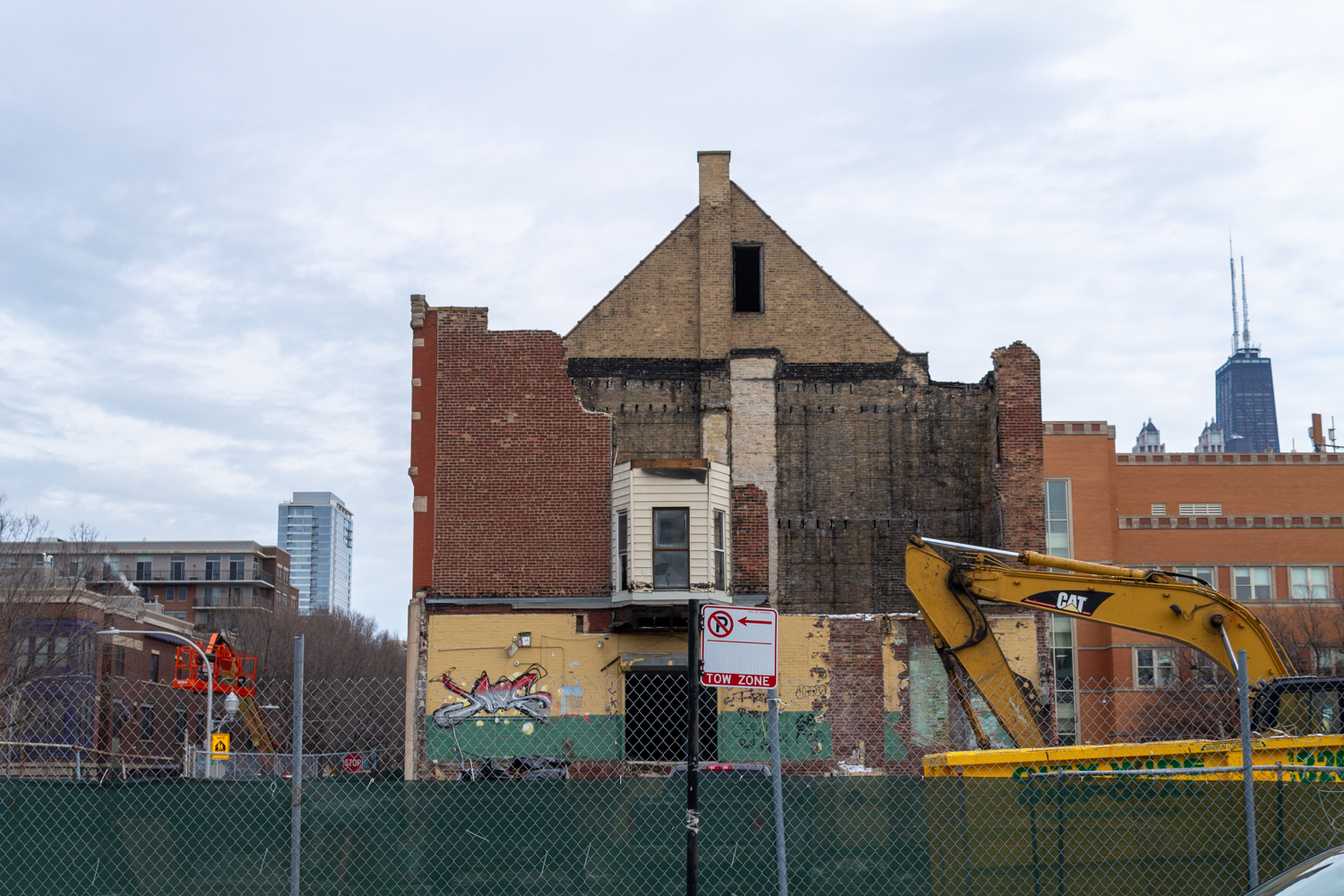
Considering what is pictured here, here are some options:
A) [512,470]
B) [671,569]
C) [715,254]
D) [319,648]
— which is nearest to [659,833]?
[671,569]

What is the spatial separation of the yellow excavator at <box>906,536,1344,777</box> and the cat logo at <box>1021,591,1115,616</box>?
12mm

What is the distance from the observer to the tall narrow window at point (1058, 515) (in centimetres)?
6506

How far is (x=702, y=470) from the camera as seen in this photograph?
29141 mm

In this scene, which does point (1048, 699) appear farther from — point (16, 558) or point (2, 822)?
point (16, 558)

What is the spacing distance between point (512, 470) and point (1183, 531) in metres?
45.4

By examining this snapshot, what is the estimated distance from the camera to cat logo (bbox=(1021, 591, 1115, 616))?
17203 millimetres

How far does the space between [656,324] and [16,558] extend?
3230cm

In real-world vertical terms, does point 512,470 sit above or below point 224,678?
above

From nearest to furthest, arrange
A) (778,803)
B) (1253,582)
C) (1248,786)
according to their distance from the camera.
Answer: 1. (778,803)
2. (1248,786)
3. (1253,582)

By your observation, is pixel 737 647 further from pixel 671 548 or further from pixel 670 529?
pixel 670 529

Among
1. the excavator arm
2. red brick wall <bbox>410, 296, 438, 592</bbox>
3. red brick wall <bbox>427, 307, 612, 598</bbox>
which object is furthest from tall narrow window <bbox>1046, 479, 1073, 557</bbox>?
the excavator arm

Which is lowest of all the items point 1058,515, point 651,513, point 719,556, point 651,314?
point 719,556

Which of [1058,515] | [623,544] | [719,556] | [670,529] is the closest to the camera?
[670,529]

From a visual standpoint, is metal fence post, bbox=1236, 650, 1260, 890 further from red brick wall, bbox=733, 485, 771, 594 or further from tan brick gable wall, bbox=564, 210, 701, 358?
tan brick gable wall, bbox=564, 210, 701, 358
